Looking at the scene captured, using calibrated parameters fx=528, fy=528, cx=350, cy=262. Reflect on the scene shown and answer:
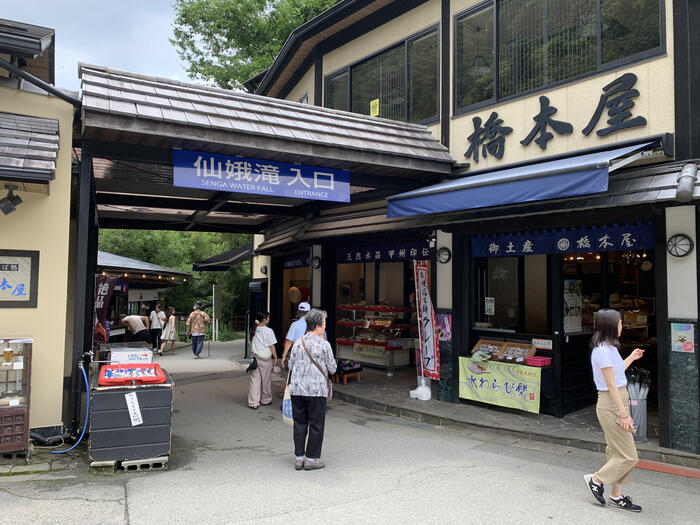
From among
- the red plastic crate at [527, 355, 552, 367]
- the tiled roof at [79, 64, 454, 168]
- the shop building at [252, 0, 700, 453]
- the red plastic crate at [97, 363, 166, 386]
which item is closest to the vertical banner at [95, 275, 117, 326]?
the shop building at [252, 0, 700, 453]

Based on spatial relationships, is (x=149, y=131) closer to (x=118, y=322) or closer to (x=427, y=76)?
(x=427, y=76)

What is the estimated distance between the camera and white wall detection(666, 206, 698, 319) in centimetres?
641

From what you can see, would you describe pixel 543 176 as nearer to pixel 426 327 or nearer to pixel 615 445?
pixel 615 445

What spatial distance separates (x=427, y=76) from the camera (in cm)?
1021

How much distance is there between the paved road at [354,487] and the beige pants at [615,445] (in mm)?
339

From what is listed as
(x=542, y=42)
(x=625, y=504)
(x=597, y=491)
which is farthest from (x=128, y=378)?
(x=542, y=42)

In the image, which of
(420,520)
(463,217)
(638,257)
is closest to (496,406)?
(463,217)

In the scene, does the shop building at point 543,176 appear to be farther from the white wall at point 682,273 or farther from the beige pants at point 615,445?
the beige pants at point 615,445

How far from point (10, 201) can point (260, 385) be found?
5219 millimetres

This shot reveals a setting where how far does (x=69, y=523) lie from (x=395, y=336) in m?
9.35

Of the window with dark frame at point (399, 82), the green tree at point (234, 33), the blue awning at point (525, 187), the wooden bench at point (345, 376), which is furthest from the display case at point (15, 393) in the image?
the green tree at point (234, 33)

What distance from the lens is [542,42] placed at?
835cm

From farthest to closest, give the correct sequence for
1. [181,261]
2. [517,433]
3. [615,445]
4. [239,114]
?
[181,261]
[517,433]
[239,114]
[615,445]

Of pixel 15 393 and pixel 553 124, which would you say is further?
pixel 553 124
